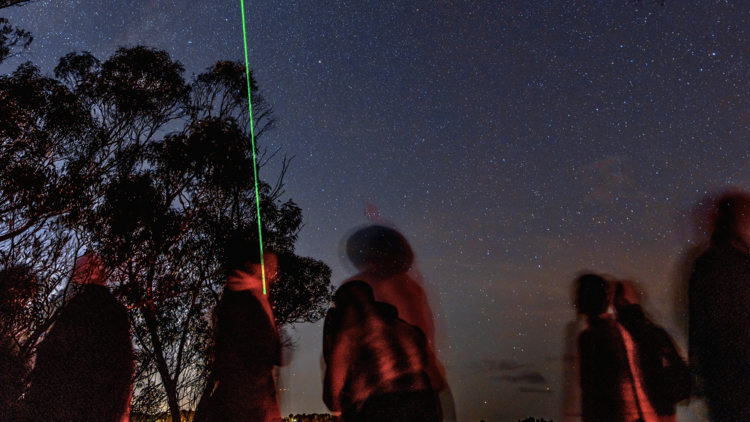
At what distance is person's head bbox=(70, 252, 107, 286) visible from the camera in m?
6.01

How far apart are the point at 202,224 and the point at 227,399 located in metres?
4.39

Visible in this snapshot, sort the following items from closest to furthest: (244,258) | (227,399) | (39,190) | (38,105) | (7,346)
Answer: (227,399), (244,258), (7,346), (39,190), (38,105)

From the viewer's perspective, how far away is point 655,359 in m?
4.70

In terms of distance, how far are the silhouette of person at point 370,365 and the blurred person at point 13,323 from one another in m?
3.52

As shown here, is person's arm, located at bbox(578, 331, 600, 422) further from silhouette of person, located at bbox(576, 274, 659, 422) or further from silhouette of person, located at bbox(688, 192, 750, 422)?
silhouette of person, located at bbox(688, 192, 750, 422)

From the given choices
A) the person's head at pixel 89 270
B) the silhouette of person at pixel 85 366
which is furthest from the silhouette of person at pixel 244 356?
the person's head at pixel 89 270

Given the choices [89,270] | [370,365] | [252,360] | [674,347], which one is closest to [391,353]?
[370,365]

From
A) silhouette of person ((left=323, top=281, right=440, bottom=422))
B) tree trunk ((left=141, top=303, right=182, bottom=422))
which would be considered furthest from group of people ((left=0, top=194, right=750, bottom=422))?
tree trunk ((left=141, top=303, right=182, bottom=422))

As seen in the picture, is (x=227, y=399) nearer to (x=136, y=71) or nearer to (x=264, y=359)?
(x=264, y=359)

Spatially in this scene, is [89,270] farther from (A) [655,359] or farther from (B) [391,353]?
(A) [655,359]

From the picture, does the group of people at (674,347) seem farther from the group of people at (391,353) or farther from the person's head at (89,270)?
the person's head at (89,270)

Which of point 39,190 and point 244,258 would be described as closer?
point 244,258

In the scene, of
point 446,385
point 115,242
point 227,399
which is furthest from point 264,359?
point 115,242

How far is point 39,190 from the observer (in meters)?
6.45
